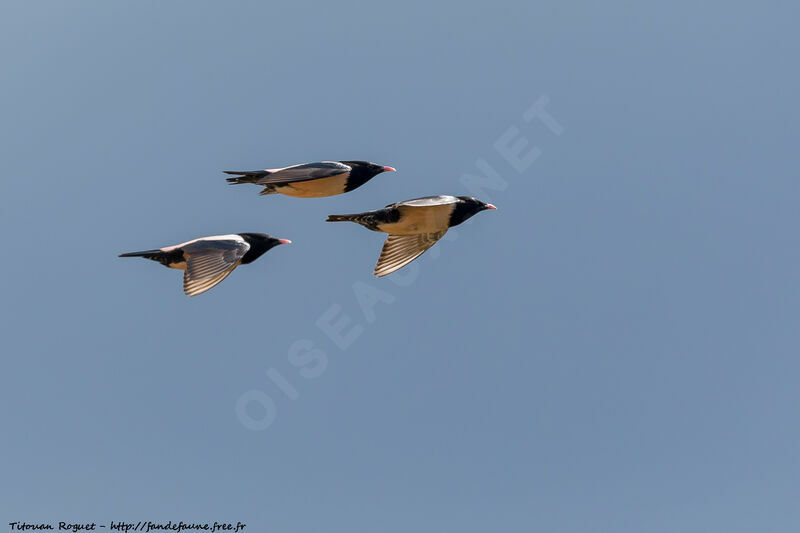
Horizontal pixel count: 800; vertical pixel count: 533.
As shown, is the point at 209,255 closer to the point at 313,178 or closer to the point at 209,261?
the point at 209,261

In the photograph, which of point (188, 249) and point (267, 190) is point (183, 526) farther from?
point (267, 190)

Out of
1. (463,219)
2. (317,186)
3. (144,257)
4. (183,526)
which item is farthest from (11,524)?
(463,219)

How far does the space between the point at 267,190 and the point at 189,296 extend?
486 centimetres

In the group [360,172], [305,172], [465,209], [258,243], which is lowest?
[258,243]

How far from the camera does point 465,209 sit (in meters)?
31.0

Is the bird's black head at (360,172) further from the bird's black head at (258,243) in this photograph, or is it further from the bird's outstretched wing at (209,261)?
the bird's outstretched wing at (209,261)

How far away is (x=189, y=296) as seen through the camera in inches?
1054

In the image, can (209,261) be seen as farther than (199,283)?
Yes

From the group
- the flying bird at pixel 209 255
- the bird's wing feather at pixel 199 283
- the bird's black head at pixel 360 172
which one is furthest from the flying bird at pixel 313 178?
the bird's wing feather at pixel 199 283

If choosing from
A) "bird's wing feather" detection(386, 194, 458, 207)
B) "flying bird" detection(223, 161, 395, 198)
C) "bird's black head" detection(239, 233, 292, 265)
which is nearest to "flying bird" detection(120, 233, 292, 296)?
"bird's black head" detection(239, 233, 292, 265)

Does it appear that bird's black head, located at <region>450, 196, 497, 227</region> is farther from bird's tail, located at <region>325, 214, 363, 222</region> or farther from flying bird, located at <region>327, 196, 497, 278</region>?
bird's tail, located at <region>325, 214, 363, 222</region>

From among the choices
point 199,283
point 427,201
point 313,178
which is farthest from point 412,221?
point 199,283

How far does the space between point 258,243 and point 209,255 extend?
2.37 m

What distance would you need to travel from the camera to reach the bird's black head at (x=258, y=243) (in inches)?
1200
